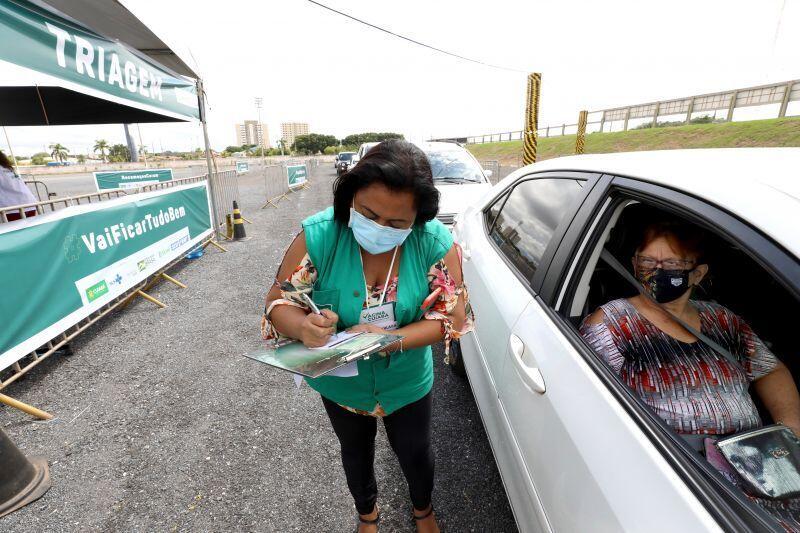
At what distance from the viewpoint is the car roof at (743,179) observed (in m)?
0.90

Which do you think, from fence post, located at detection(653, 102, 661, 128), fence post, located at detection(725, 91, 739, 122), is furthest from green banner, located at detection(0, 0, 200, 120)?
fence post, located at detection(653, 102, 661, 128)

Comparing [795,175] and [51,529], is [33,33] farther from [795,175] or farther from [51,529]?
[795,175]

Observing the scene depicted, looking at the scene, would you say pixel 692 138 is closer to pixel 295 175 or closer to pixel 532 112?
pixel 532 112

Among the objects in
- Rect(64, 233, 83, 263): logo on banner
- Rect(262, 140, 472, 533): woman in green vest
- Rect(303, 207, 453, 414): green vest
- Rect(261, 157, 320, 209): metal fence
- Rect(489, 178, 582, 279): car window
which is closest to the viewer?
Rect(262, 140, 472, 533): woman in green vest

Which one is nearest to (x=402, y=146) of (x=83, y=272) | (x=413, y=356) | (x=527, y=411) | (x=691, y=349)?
(x=413, y=356)

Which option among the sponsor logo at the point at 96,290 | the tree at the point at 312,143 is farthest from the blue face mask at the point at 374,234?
the tree at the point at 312,143

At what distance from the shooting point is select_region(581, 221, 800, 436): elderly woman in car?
1297 mm

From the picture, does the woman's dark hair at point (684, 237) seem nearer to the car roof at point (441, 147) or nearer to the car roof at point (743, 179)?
the car roof at point (743, 179)

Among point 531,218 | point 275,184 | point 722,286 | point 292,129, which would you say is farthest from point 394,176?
point 292,129

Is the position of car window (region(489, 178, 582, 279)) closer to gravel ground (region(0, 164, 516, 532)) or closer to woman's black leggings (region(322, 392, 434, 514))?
woman's black leggings (region(322, 392, 434, 514))

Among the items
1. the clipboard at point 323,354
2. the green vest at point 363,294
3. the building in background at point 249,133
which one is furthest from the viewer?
the building in background at point 249,133

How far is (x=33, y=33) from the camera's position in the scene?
9.52 feet

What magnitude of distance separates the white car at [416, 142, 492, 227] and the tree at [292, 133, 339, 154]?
85154 mm

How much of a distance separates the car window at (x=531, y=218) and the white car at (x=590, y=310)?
0.04ft
